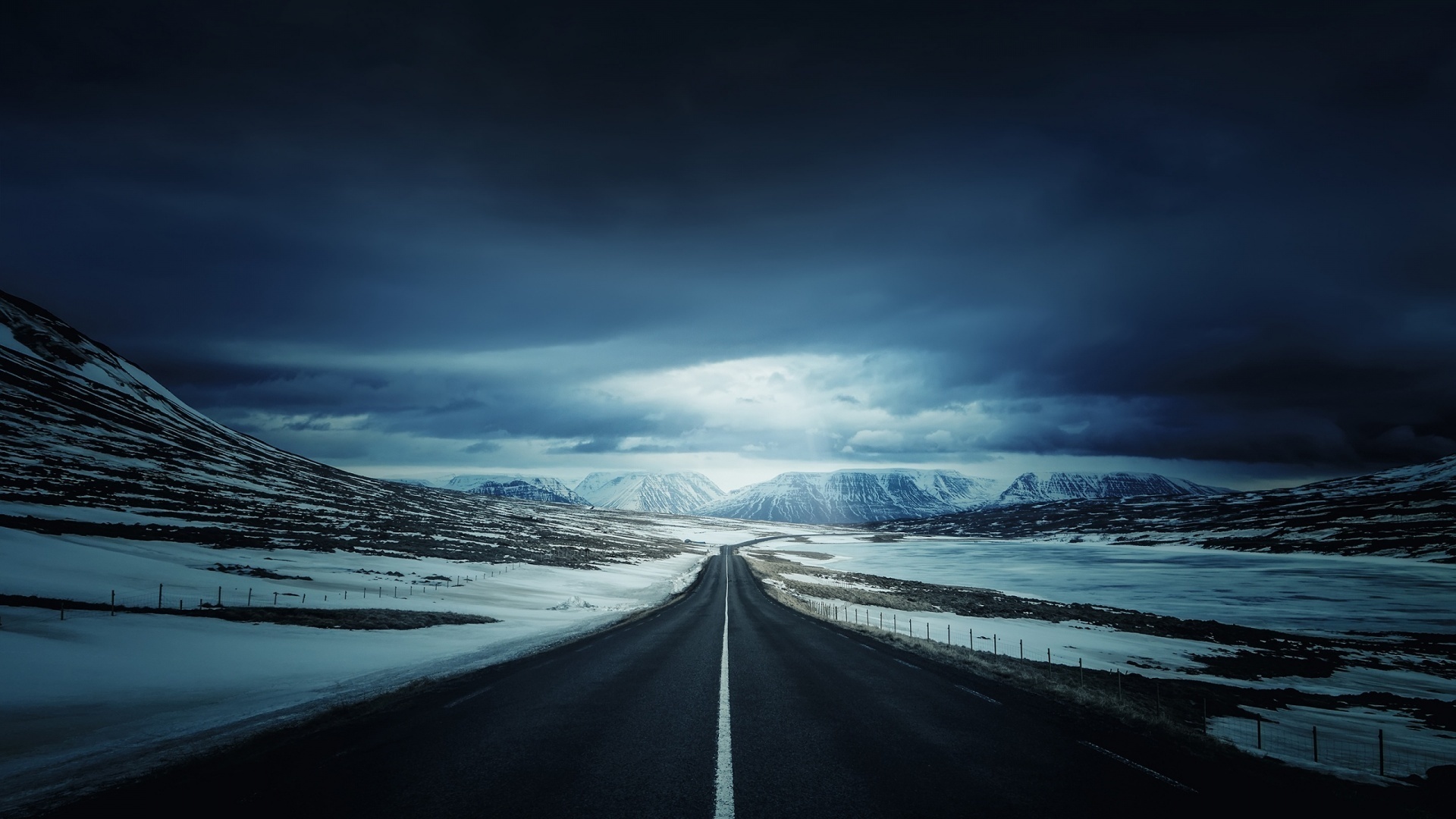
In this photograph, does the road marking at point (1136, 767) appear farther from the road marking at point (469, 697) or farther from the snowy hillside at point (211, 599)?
the snowy hillside at point (211, 599)

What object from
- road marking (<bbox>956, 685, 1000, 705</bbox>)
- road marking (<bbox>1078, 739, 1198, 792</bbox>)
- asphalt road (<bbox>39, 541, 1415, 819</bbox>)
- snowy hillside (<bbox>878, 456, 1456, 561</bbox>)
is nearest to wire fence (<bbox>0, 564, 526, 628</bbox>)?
asphalt road (<bbox>39, 541, 1415, 819</bbox>)

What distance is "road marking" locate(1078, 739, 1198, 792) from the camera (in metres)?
7.61

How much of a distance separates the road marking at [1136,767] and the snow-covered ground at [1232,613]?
3.32 meters

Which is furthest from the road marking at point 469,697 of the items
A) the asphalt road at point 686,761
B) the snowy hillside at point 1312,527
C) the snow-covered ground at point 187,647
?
the snowy hillside at point 1312,527

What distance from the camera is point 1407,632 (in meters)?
46.2

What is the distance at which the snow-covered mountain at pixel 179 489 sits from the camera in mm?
60312

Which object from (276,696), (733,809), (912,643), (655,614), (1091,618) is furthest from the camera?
(1091,618)

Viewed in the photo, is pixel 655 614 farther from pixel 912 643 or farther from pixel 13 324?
pixel 13 324

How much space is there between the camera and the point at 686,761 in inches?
321

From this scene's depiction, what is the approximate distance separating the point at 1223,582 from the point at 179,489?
490 feet

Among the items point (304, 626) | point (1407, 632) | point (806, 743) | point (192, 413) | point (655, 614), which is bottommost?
point (1407, 632)

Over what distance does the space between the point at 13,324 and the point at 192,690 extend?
919 ft

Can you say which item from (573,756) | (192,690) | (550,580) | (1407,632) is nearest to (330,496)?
(550,580)

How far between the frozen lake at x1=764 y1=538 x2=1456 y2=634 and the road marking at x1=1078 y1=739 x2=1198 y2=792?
56.5 metres
